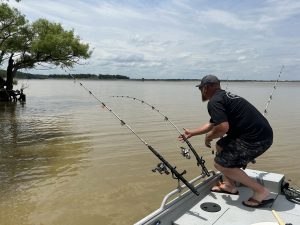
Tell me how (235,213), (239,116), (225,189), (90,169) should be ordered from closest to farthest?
(235,213), (239,116), (225,189), (90,169)

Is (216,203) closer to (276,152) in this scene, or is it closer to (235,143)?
(235,143)

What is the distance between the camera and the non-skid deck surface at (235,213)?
5203 mm

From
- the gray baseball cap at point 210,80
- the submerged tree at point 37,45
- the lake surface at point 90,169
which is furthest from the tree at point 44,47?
the gray baseball cap at point 210,80

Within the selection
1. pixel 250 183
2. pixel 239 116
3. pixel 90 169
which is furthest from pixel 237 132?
pixel 90 169

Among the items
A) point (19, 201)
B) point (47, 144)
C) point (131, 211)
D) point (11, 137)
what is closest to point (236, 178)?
point (131, 211)

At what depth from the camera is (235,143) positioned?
18.9ft

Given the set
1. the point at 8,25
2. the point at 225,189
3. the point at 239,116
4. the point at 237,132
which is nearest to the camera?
the point at 239,116

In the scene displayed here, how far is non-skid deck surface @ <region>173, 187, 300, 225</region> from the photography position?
205 inches

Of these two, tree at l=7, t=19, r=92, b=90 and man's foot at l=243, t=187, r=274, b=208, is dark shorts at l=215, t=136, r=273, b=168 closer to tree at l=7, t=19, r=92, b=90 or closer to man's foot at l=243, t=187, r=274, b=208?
man's foot at l=243, t=187, r=274, b=208

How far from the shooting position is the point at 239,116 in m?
5.63

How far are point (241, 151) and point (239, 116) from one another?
0.56m

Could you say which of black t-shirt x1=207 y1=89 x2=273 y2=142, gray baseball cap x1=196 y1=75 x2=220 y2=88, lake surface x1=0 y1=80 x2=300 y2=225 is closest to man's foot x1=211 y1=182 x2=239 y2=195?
black t-shirt x1=207 y1=89 x2=273 y2=142

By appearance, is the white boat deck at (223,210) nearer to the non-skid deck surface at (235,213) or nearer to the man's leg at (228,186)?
the non-skid deck surface at (235,213)

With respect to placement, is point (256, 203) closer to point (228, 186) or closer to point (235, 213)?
point (235, 213)
